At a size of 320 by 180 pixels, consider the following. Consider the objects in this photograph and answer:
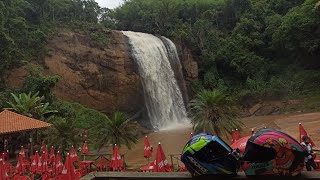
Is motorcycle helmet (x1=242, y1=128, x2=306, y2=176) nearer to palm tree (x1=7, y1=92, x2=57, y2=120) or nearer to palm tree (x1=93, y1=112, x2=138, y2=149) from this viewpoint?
palm tree (x1=93, y1=112, x2=138, y2=149)

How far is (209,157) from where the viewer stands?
2.88 meters

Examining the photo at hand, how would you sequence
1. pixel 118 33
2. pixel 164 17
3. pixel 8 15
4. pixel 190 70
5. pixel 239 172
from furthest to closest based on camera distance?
pixel 164 17, pixel 190 70, pixel 118 33, pixel 8 15, pixel 239 172

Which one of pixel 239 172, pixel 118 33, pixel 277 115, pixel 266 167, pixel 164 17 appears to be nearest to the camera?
pixel 266 167

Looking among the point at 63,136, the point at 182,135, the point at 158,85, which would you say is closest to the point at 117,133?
the point at 63,136

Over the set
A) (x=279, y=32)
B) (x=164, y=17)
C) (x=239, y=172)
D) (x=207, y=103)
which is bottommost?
(x=239, y=172)

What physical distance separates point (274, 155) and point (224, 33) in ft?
156

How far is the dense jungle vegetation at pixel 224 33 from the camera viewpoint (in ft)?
116

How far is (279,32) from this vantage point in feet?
134

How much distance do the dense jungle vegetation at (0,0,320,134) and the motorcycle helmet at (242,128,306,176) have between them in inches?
1084

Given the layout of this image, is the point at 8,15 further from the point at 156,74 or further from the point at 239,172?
the point at 239,172

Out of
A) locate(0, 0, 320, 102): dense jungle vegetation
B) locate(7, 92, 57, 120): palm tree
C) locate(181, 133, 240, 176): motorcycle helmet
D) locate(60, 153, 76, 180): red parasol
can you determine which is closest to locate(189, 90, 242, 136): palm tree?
locate(60, 153, 76, 180): red parasol

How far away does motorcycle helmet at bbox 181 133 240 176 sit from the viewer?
281 centimetres

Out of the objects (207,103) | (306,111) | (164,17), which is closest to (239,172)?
(207,103)

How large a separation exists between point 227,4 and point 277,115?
2160cm
